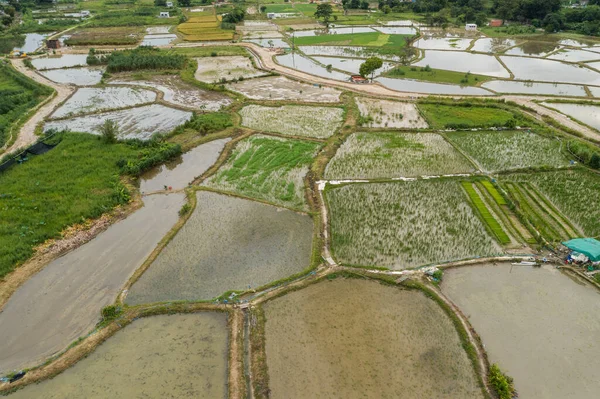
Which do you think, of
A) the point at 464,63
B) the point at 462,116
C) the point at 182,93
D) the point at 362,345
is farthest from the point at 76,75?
the point at 464,63

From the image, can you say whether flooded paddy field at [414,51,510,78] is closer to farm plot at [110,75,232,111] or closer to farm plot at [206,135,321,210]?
farm plot at [110,75,232,111]

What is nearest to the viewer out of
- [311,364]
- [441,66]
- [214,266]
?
[311,364]

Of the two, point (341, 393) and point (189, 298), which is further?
point (189, 298)

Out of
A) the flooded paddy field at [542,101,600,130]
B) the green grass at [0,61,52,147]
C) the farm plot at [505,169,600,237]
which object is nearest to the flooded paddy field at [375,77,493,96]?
the flooded paddy field at [542,101,600,130]

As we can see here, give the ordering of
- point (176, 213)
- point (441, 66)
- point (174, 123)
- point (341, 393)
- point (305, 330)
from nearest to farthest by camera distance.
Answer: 1. point (341, 393)
2. point (305, 330)
3. point (176, 213)
4. point (174, 123)
5. point (441, 66)

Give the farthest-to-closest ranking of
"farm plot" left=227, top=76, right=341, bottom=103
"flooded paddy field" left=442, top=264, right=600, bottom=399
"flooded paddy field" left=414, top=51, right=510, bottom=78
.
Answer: "flooded paddy field" left=414, top=51, right=510, bottom=78, "farm plot" left=227, top=76, right=341, bottom=103, "flooded paddy field" left=442, top=264, right=600, bottom=399

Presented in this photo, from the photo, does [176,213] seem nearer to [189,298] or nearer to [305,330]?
[189,298]

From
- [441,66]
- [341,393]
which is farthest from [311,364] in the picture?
[441,66]
